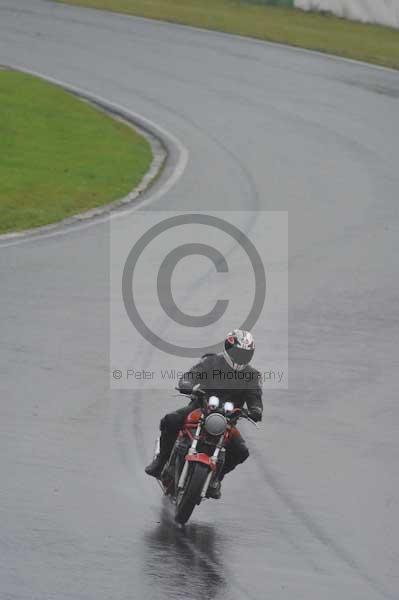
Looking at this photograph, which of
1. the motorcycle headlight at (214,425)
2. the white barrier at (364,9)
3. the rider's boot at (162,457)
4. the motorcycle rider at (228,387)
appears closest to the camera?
the motorcycle headlight at (214,425)

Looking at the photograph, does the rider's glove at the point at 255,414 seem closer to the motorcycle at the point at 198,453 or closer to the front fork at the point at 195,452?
the motorcycle at the point at 198,453

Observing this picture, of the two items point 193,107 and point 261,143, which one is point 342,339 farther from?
point 193,107

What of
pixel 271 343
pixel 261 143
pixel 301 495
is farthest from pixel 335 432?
pixel 261 143

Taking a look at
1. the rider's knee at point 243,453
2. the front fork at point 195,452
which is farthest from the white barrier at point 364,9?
the front fork at point 195,452

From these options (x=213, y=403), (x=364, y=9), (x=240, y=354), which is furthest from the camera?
(x=364, y=9)

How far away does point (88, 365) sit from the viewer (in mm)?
Answer: 14180

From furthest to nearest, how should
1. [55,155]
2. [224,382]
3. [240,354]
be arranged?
[55,155]
[224,382]
[240,354]

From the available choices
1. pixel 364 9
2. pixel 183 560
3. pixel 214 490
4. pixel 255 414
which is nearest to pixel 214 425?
pixel 255 414

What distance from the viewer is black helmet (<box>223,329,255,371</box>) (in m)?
10.6

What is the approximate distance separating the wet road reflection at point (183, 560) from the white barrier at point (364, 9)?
2841 cm

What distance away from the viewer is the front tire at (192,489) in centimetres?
1023

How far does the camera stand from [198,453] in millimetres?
10438

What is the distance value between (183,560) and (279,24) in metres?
29.9

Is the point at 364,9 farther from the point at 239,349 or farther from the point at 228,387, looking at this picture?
the point at 239,349
